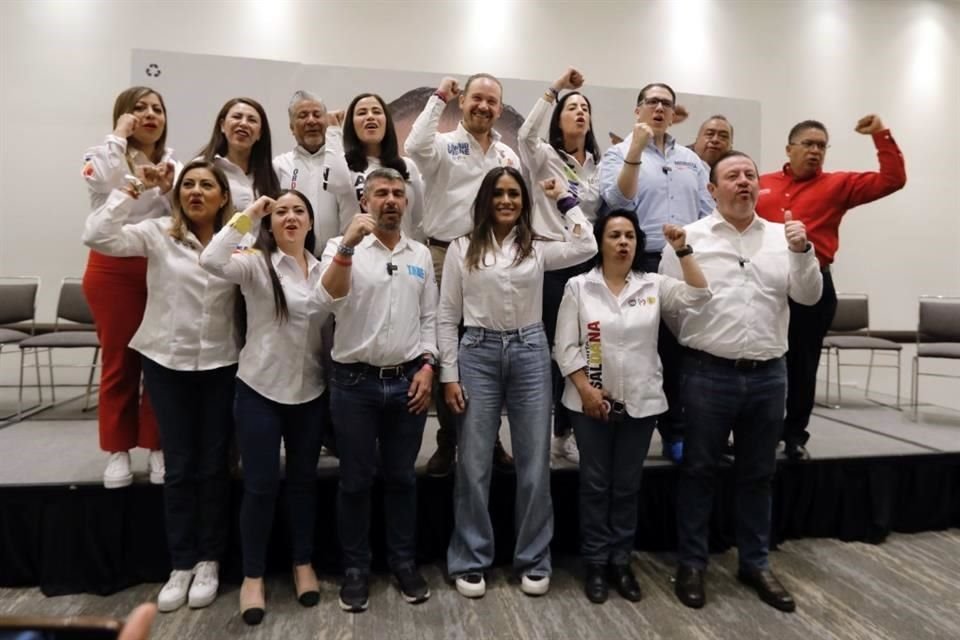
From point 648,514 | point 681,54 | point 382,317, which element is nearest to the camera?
point 382,317

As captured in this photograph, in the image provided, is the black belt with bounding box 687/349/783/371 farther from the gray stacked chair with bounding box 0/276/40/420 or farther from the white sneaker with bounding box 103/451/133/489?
the gray stacked chair with bounding box 0/276/40/420

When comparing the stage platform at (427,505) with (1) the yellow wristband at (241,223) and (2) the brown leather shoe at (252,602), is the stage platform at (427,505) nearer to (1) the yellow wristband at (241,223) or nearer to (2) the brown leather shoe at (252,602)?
(2) the brown leather shoe at (252,602)

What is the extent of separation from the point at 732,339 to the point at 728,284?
0.68 feet

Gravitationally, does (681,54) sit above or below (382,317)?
above

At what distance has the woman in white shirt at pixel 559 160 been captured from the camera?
103 inches

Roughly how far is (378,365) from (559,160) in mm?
1266

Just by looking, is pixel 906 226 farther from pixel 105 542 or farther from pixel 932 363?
pixel 105 542

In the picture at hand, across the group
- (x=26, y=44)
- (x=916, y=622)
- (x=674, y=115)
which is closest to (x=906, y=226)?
(x=674, y=115)

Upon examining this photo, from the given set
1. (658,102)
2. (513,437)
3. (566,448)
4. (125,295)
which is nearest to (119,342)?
(125,295)

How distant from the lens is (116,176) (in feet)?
7.35

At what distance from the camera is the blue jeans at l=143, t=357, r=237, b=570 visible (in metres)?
2.13

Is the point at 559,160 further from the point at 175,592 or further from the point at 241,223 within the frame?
the point at 175,592

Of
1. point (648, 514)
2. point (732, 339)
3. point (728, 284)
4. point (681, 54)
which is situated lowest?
point (648, 514)

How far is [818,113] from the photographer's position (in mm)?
5762
